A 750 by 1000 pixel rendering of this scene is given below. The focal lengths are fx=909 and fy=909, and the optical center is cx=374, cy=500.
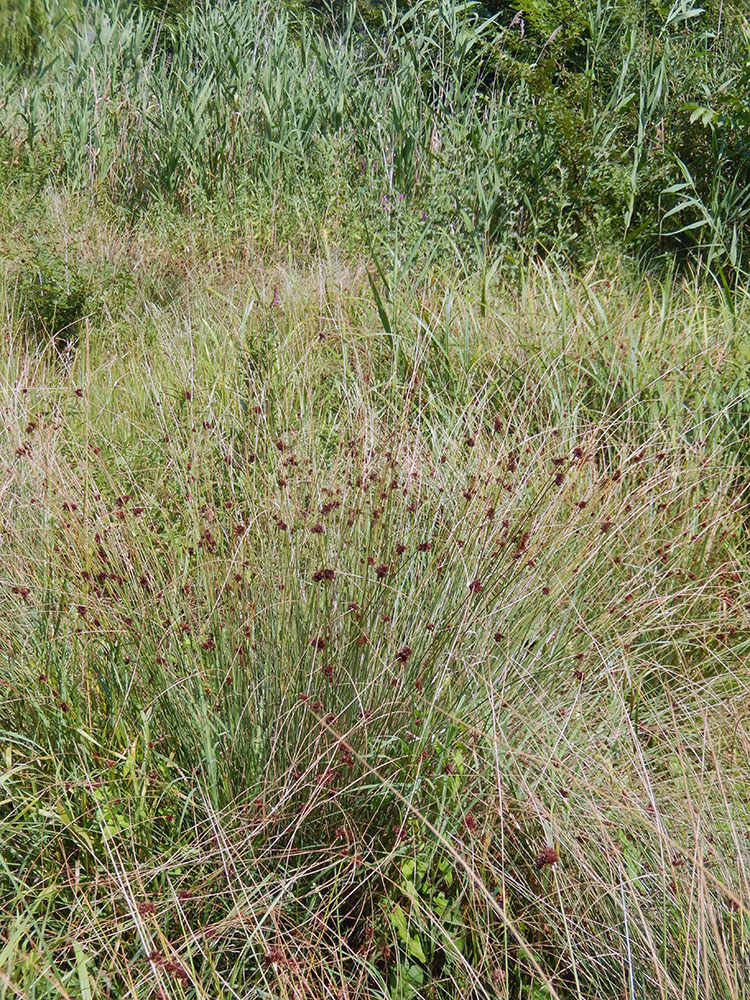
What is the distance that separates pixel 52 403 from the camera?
322cm

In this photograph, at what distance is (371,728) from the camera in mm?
1818

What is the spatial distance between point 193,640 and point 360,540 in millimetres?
437

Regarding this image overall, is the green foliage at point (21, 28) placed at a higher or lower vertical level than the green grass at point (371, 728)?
higher

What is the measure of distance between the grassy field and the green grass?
0.01 metres

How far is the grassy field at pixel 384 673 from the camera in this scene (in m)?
1.54

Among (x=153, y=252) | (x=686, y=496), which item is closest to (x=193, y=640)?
(x=686, y=496)

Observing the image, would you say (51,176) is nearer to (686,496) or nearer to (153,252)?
(153,252)

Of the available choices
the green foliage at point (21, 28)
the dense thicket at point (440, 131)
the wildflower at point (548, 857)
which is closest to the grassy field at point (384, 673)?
the wildflower at point (548, 857)

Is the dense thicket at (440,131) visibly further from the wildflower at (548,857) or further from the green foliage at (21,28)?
the wildflower at (548,857)

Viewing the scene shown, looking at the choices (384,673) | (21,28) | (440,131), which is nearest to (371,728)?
(384,673)

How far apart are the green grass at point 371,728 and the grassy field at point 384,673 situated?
0.01 metres

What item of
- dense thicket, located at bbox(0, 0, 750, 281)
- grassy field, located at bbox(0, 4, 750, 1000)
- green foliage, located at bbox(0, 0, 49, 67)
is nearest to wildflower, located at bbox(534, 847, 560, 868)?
grassy field, located at bbox(0, 4, 750, 1000)

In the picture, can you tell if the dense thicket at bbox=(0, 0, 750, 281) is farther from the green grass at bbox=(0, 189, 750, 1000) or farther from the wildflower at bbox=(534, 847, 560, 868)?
the wildflower at bbox=(534, 847, 560, 868)

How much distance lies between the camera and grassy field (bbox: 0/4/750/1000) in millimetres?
1541
